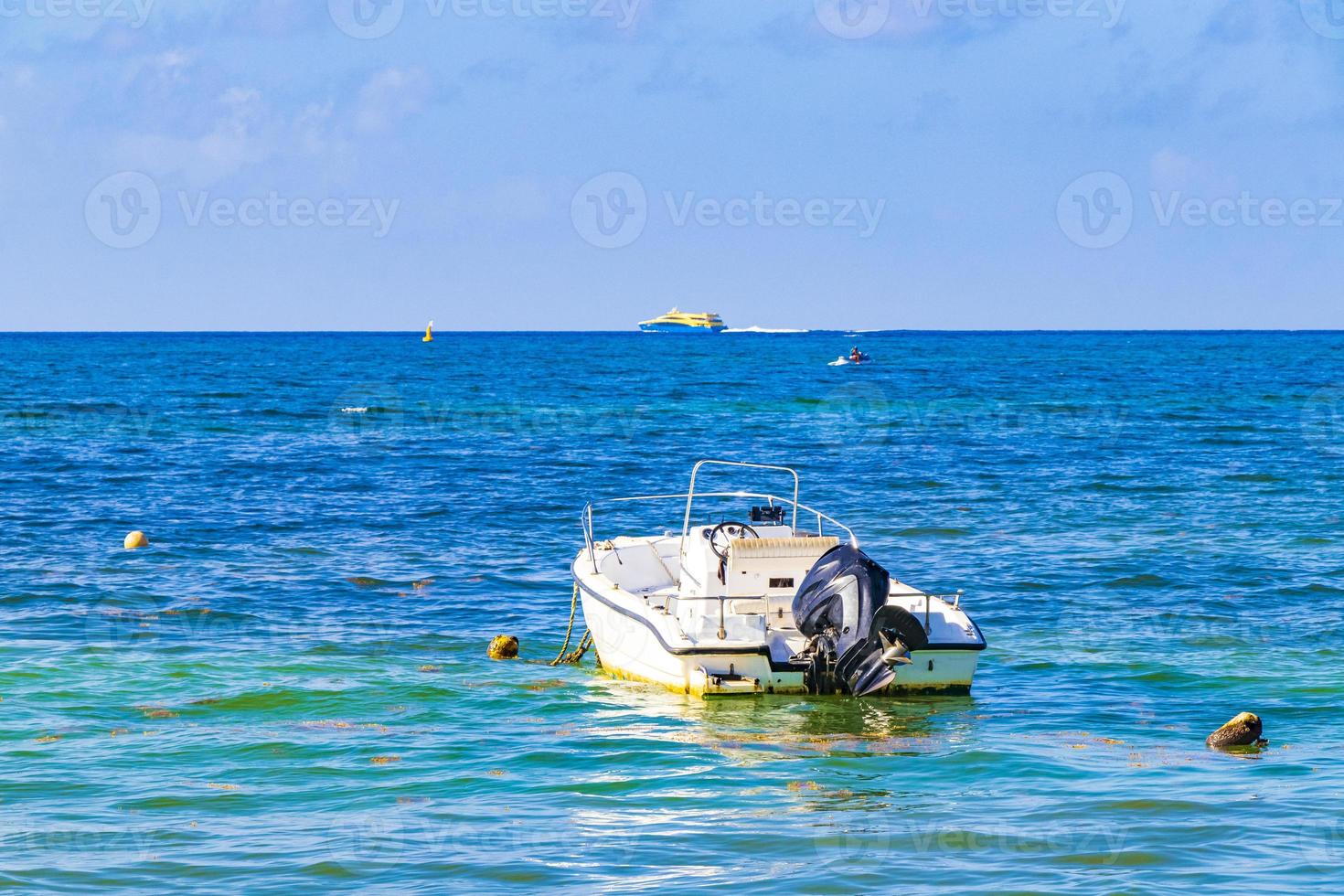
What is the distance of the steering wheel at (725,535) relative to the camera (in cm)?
1958

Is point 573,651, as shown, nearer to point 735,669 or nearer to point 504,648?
point 504,648

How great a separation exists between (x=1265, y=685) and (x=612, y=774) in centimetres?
936

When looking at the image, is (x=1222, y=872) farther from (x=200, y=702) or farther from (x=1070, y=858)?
(x=200, y=702)

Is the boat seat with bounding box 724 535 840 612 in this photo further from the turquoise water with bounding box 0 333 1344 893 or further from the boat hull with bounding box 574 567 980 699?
the turquoise water with bounding box 0 333 1344 893

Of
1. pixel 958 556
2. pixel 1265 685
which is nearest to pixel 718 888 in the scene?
pixel 1265 685

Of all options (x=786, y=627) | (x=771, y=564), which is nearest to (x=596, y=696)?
(x=786, y=627)

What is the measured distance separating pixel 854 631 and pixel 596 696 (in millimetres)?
3663

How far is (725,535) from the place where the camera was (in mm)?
20172

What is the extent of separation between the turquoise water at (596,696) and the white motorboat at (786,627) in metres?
0.39

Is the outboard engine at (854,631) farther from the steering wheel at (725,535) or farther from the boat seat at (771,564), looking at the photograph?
the steering wheel at (725,535)

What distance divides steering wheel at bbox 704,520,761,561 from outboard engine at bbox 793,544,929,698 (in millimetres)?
2095

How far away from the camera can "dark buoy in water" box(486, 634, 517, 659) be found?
68.7 feet

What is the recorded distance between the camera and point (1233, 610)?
2389cm

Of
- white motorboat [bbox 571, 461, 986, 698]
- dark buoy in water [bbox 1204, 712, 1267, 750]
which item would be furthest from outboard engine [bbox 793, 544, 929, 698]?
dark buoy in water [bbox 1204, 712, 1267, 750]
